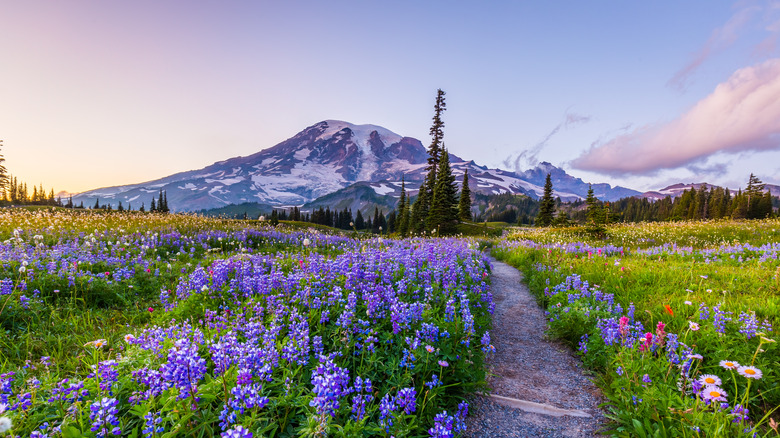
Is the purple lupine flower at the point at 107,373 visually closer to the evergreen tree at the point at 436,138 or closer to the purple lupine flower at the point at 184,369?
the purple lupine flower at the point at 184,369

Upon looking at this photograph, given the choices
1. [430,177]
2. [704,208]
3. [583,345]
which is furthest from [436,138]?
[704,208]

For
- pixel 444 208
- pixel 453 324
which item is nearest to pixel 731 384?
pixel 453 324

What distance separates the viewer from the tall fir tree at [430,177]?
143 ft

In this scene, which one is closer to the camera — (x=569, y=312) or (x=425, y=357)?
(x=425, y=357)

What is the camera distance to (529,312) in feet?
27.2

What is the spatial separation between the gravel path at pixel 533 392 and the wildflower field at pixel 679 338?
0.33m

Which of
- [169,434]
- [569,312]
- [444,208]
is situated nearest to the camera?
[169,434]

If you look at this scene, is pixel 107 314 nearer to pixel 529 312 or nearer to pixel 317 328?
pixel 317 328

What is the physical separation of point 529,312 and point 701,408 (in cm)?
522

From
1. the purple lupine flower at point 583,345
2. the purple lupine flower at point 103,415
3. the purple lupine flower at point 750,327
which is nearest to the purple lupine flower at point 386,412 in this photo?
the purple lupine flower at point 103,415

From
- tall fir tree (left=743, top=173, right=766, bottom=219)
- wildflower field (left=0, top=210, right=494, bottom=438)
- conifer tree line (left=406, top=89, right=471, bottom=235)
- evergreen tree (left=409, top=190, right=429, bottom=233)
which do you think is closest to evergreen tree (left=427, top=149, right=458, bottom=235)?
conifer tree line (left=406, top=89, right=471, bottom=235)

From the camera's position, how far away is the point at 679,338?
16.2 feet

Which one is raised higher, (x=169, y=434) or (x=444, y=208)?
(x=444, y=208)

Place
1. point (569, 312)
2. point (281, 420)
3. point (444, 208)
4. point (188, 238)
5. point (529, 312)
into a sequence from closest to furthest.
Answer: point (281, 420) → point (569, 312) → point (529, 312) → point (188, 238) → point (444, 208)
